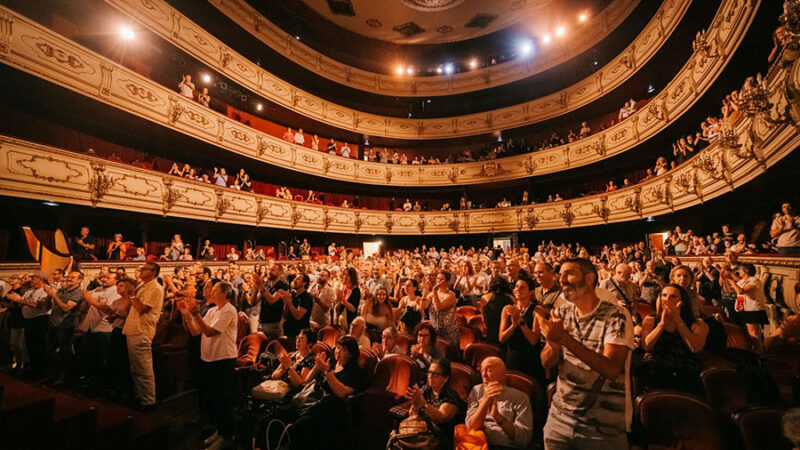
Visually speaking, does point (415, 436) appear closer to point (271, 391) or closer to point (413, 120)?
point (271, 391)

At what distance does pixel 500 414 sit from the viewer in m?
2.00

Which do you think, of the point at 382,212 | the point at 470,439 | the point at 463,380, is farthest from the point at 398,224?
the point at 470,439

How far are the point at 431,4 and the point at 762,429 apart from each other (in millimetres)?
14866

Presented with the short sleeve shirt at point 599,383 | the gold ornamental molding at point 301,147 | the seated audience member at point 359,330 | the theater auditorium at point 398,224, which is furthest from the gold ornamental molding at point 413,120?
the seated audience member at point 359,330

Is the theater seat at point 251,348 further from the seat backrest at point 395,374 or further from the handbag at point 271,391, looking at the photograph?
the seat backrest at point 395,374

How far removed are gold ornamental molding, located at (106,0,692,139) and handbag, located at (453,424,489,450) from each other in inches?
295

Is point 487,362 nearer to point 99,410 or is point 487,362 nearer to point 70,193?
point 99,410

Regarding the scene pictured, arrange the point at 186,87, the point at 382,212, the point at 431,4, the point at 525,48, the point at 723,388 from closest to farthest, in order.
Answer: the point at 723,388 < the point at 186,87 < the point at 431,4 < the point at 525,48 < the point at 382,212

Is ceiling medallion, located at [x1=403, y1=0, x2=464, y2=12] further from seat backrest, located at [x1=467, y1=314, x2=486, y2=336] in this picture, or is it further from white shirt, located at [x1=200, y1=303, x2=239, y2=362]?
white shirt, located at [x1=200, y1=303, x2=239, y2=362]

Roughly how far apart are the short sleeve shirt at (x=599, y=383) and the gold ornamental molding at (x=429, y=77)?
12883 millimetres

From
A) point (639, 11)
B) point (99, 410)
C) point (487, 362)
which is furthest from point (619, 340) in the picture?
point (639, 11)

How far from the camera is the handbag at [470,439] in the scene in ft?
6.23

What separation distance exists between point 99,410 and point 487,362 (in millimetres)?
3726

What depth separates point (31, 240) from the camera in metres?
6.85
